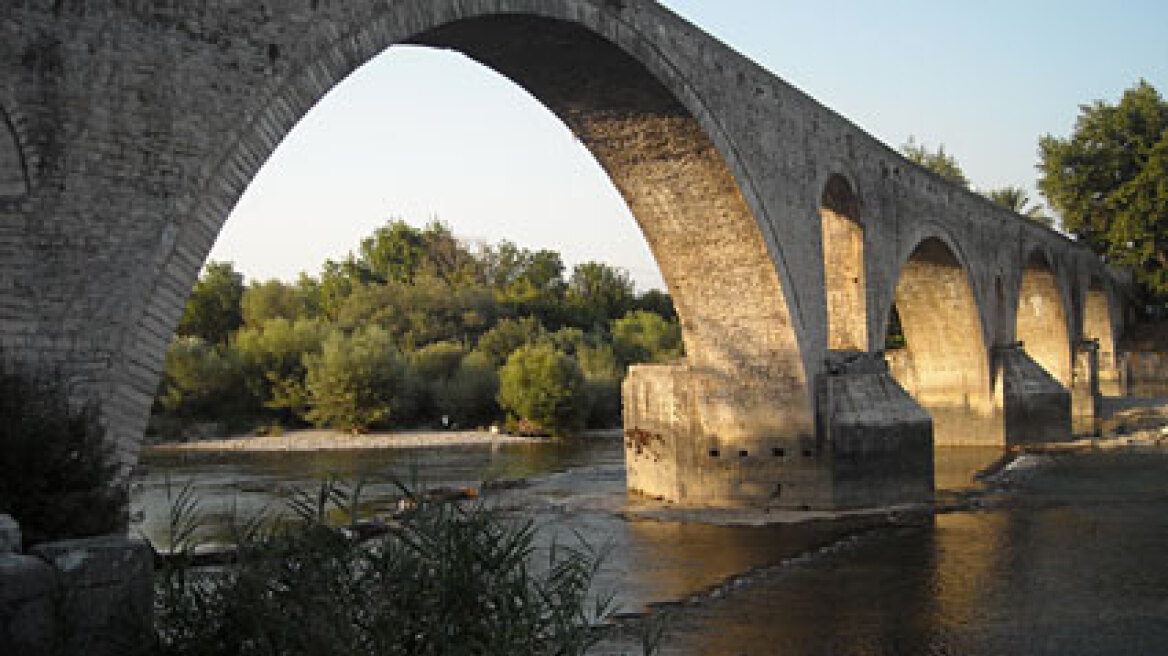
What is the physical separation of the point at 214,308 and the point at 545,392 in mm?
17558

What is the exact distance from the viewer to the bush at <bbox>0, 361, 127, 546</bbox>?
5324mm

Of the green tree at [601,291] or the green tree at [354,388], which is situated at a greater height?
the green tree at [601,291]

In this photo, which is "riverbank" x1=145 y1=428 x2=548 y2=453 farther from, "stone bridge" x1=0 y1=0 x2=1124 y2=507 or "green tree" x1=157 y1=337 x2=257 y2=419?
"stone bridge" x1=0 y1=0 x2=1124 y2=507

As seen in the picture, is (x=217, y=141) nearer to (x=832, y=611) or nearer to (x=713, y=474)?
(x=832, y=611)

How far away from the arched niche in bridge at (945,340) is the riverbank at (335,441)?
8822 millimetres

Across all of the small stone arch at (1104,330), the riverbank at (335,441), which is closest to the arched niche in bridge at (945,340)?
the riverbank at (335,441)

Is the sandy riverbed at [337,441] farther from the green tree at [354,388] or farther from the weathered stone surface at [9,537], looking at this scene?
the weathered stone surface at [9,537]

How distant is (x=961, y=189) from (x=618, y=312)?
26362mm

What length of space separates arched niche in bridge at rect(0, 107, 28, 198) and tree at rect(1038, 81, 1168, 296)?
34.1 metres

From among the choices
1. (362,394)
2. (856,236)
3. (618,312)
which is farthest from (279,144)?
(618,312)

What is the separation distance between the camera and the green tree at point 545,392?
26.7m

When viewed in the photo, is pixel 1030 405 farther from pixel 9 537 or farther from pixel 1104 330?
pixel 9 537

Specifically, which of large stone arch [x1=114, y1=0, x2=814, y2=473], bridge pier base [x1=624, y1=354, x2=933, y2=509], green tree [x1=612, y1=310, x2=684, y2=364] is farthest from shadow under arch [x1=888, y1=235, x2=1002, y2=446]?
green tree [x1=612, y1=310, x2=684, y2=364]

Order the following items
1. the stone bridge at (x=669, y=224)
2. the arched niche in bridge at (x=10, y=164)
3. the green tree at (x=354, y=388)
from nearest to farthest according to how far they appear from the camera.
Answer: the arched niche in bridge at (x=10, y=164) < the stone bridge at (x=669, y=224) < the green tree at (x=354, y=388)
